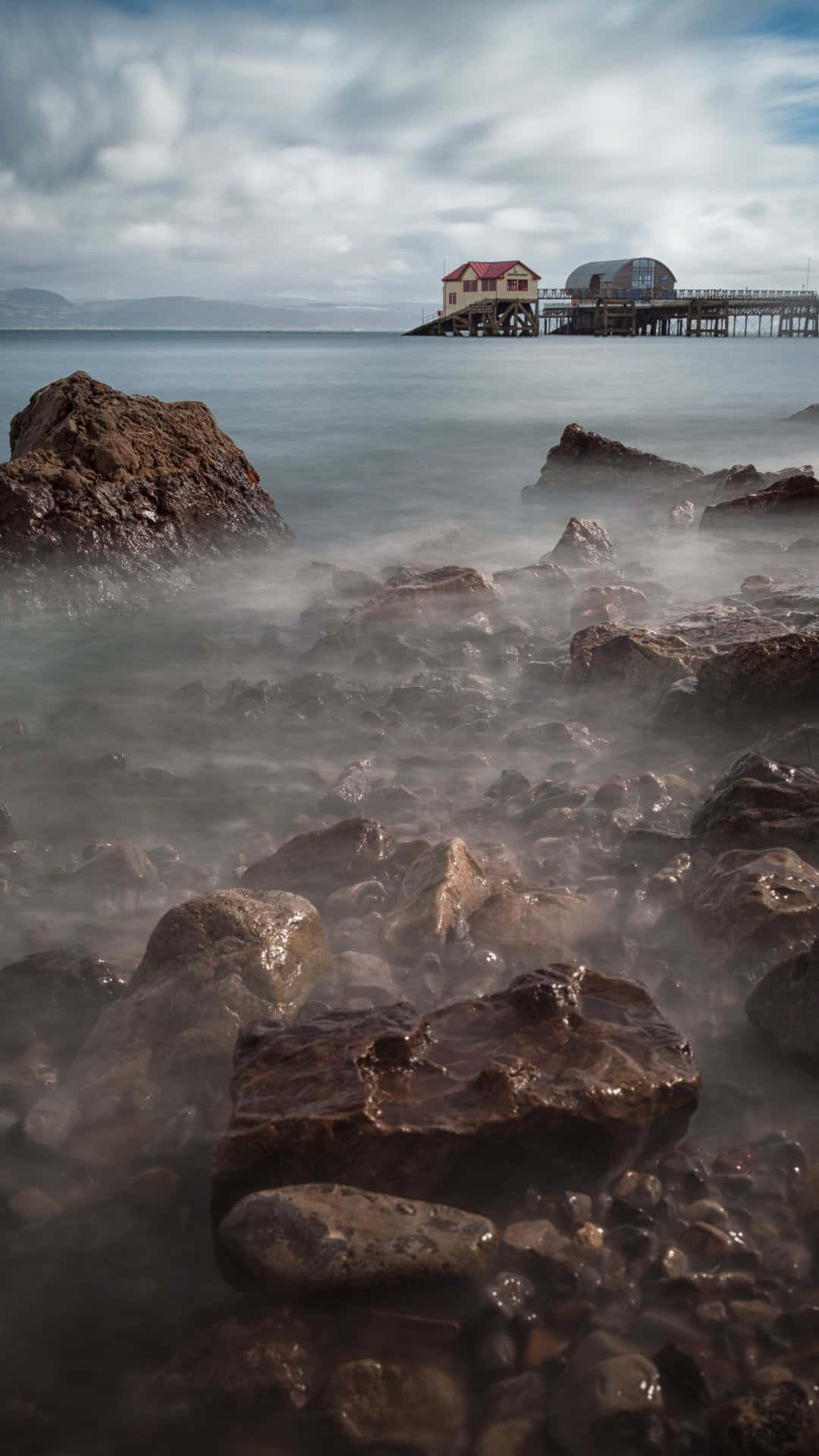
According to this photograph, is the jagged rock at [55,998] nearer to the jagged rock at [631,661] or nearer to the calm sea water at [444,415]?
the jagged rock at [631,661]

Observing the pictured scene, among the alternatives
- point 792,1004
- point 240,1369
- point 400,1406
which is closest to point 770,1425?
point 400,1406

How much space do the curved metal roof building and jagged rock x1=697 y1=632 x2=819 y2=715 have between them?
335ft

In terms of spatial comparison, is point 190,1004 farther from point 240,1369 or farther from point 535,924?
point 535,924

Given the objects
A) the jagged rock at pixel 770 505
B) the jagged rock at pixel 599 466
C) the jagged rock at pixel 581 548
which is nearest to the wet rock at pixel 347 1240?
the jagged rock at pixel 581 548

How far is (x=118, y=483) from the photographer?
31.7 ft

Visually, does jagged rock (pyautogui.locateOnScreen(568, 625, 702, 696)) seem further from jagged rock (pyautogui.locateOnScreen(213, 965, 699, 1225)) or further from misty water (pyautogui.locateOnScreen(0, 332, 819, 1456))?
jagged rock (pyautogui.locateOnScreen(213, 965, 699, 1225))

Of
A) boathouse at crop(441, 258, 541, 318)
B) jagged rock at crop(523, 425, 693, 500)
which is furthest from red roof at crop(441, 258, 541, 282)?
jagged rock at crop(523, 425, 693, 500)

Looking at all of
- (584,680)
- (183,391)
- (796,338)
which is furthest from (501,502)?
(796,338)

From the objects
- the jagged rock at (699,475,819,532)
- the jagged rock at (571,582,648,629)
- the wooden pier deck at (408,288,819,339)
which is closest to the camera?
the jagged rock at (571,582,648,629)

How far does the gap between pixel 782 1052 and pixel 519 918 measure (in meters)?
1.10

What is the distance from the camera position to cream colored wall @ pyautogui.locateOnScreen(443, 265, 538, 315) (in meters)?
95.1

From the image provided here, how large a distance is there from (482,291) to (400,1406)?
105151mm

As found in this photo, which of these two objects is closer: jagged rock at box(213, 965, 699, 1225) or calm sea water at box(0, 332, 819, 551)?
jagged rock at box(213, 965, 699, 1225)

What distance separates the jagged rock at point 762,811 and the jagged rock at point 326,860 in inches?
57.4
